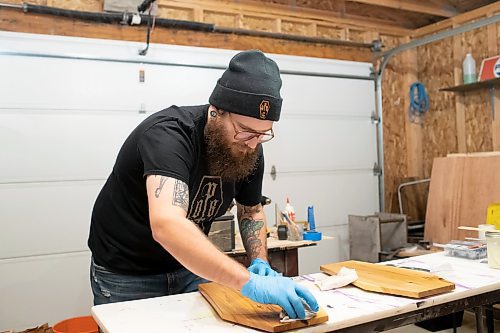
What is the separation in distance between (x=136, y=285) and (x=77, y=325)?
1.62 meters

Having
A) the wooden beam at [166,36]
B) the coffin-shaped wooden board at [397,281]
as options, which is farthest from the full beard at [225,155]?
the wooden beam at [166,36]

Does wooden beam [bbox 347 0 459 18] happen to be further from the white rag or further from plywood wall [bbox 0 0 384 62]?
the white rag

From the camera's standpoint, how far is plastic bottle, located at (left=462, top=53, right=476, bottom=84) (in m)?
4.40

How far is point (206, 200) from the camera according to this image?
66.4 inches

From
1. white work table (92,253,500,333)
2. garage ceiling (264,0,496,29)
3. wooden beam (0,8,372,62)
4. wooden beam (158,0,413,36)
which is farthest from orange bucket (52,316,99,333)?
garage ceiling (264,0,496,29)

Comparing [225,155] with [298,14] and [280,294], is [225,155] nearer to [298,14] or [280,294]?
[280,294]

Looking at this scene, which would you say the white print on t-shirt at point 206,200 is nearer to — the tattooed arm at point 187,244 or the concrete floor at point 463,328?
the tattooed arm at point 187,244

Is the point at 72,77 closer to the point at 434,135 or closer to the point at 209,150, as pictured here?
the point at 209,150

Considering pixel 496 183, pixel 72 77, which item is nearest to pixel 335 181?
pixel 496 183

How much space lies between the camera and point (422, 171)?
518 cm

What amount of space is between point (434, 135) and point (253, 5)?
7.99ft

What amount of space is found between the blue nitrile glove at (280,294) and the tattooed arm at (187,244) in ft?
0.10

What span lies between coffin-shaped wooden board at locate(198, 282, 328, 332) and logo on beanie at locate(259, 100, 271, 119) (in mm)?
588

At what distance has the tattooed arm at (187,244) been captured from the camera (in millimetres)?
1243
